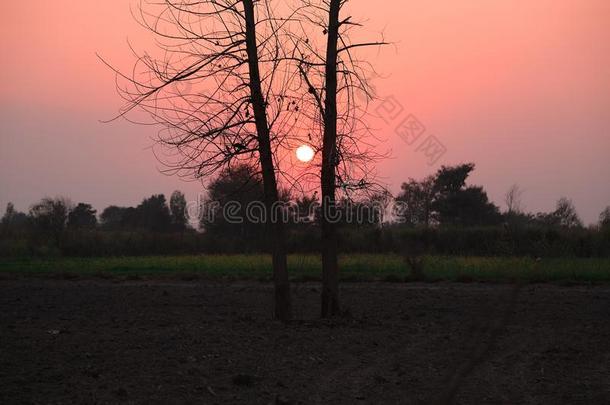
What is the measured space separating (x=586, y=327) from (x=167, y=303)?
9.58m

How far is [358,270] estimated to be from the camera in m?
28.5

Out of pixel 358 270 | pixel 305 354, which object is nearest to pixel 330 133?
pixel 305 354

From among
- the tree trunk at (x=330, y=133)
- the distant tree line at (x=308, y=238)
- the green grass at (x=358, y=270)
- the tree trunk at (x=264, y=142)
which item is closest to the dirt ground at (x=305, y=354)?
the tree trunk at (x=264, y=142)

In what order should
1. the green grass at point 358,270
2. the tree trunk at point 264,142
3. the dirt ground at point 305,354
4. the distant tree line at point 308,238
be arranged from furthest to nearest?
the distant tree line at point 308,238, the green grass at point 358,270, the tree trunk at point 264,142, the dirt ground at point 305,354

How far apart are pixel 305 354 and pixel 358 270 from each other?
1861 cm

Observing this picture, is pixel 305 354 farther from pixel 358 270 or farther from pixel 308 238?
pixel 308 238

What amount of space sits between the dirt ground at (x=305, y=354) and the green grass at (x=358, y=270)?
8.18 m

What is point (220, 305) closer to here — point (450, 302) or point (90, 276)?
point (450, 302)

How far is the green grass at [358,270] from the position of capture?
2486cm

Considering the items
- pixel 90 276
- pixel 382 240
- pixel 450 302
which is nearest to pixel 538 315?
pixel 450 302

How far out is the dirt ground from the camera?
26.2ft

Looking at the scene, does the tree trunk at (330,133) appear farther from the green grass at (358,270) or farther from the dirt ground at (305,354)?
the green grass at (358,270)

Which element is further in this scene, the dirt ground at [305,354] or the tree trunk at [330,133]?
the tree trunk at [330,133]

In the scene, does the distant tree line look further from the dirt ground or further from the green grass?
→ the dirt ground
